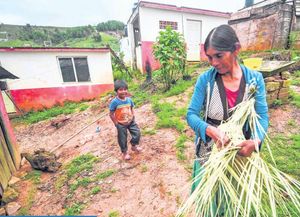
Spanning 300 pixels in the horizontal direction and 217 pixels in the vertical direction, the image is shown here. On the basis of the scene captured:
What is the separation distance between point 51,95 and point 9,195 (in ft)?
19.9

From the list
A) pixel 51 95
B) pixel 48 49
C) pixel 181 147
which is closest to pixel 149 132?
pixel 181 147

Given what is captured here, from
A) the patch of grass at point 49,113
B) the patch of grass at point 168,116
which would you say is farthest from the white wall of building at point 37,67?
the patch of grass at point 168,116

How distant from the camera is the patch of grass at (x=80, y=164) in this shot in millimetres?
3485

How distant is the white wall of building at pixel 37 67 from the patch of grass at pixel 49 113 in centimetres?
108

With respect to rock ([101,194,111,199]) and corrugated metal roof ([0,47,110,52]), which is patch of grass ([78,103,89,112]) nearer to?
corrugated metal roof ([0,47,110,52])

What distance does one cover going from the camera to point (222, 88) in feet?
4.17

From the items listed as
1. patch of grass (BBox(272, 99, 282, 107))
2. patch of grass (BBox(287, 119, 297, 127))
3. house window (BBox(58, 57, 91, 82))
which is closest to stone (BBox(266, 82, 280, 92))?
patch of grass (BBox(272, 99, 282, 107))

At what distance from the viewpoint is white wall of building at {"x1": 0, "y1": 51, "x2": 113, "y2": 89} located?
7.63 metres

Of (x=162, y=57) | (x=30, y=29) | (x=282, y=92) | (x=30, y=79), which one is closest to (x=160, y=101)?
(x=162, y=57)

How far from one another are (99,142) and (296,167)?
3822mm

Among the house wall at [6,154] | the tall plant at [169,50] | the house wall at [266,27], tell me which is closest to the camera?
the house wall at [6,154]

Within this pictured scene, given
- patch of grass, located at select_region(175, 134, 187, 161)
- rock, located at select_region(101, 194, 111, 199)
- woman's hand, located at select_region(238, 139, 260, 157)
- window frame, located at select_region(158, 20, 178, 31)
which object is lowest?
rock, located at select_region(101, 194, 111, 199)

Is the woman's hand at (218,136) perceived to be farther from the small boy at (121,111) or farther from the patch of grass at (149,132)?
the patch of grass at (149,132)

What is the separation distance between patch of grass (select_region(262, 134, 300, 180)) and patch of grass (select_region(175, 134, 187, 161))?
1274mm
